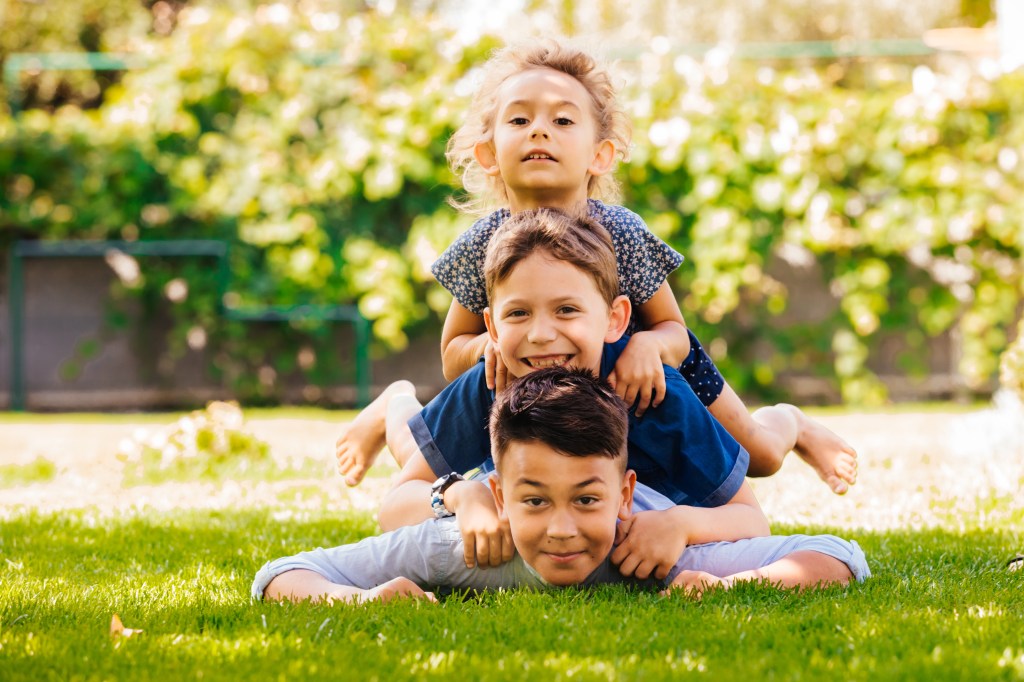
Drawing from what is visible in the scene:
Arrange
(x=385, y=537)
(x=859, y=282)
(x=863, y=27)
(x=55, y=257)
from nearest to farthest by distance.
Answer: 1. (x=385, y=537)
2. (x=859, y=282)
3. (x=55, y=257)
4. (x=863, y=27)

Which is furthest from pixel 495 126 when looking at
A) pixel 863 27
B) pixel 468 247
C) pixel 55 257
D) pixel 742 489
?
pixel 863 27

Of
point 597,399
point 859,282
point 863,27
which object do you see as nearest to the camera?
point 597,399

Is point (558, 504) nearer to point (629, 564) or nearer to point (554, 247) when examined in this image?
point (629, 564)

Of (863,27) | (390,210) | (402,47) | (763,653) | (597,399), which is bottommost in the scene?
(763,653)

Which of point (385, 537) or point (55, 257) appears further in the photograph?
point (55, 257)

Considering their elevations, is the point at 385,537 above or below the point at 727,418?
below

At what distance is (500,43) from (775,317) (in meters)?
2.90

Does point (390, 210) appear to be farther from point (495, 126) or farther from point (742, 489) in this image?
point (742, 489)

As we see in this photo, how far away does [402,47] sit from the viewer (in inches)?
323

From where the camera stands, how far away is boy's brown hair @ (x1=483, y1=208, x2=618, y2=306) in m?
2.80

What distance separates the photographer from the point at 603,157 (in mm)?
3678

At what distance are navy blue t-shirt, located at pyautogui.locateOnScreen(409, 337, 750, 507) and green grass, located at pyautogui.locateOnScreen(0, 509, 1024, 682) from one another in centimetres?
38

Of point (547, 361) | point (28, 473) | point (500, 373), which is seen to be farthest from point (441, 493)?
point (28, 473)

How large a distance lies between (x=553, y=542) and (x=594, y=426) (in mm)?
284
